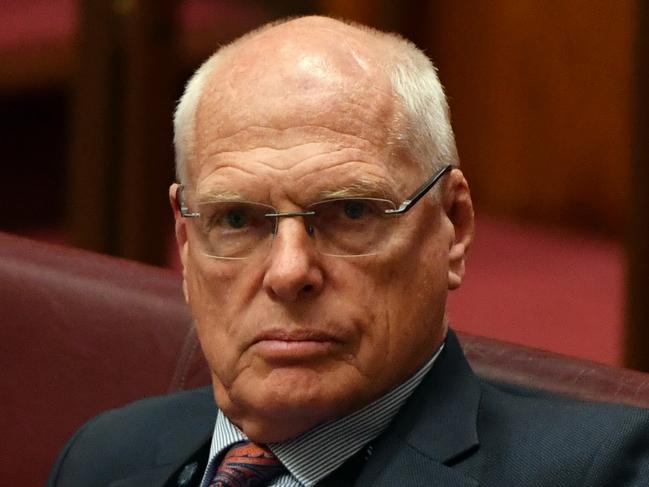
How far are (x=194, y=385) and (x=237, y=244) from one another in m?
0.57

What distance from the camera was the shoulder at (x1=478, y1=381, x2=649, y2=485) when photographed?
1.76 metres

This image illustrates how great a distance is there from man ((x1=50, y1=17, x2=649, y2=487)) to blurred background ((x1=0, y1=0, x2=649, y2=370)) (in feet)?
7.44

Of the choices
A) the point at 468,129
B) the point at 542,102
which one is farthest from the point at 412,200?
the point at 468,129

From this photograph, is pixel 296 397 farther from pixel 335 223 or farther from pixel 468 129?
pixel 468 129

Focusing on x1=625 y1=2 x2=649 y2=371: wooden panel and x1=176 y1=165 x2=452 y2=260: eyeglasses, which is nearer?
x1=176 y1=165 x2=452 y2=260: eyeglasses

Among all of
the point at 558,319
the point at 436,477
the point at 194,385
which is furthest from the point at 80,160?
the point at 436,477

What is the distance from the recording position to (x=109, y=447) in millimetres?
2258

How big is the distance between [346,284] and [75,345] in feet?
2.75

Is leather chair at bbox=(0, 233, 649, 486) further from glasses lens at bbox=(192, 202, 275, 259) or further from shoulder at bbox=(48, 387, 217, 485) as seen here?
glasses lens at bbox=(192, 202, 275, 259)

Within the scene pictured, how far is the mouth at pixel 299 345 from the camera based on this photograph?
1819 mm

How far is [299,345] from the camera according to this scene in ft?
5.97

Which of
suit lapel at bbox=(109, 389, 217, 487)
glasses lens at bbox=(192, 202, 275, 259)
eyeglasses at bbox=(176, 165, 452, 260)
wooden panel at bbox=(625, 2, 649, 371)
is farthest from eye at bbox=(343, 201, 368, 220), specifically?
wooden panel at bbox=(625, 2, 649, 371)

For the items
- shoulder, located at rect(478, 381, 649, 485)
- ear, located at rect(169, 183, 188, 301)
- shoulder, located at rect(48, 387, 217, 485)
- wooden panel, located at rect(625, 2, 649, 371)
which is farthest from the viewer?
wooden panel, located at rect(625, 2, 649, 371)

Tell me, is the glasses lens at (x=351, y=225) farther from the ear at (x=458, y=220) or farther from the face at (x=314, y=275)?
the ear at (x=458, y=220)
